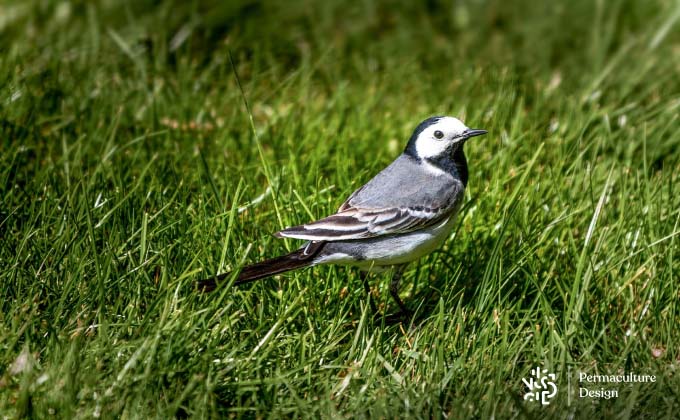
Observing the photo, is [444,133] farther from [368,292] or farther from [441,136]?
[368,292]

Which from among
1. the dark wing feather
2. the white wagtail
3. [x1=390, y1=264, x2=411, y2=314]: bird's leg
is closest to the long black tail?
the white wagtail

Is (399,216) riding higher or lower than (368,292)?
higher

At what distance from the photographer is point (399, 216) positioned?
3.85 m

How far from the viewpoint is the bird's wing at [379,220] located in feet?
12.3

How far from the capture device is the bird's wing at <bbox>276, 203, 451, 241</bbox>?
374cm

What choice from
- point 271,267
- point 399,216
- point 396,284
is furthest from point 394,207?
point 271,267

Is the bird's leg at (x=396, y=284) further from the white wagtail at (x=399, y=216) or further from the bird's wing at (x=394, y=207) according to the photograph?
the bird's wing at (x=394, y=207)

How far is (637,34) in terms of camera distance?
6.81 m

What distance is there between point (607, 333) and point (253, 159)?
2.24 metres

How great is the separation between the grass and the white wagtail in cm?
20

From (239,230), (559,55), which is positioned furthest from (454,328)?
(559,55)

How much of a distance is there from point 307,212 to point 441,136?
0.74m

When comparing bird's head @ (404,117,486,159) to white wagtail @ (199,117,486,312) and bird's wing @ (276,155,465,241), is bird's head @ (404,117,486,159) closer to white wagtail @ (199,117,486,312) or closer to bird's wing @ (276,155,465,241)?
white wagtail @ (199,117,486,312)

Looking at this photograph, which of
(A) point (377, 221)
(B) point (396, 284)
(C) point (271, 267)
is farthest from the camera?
(B) point (396, 284)
